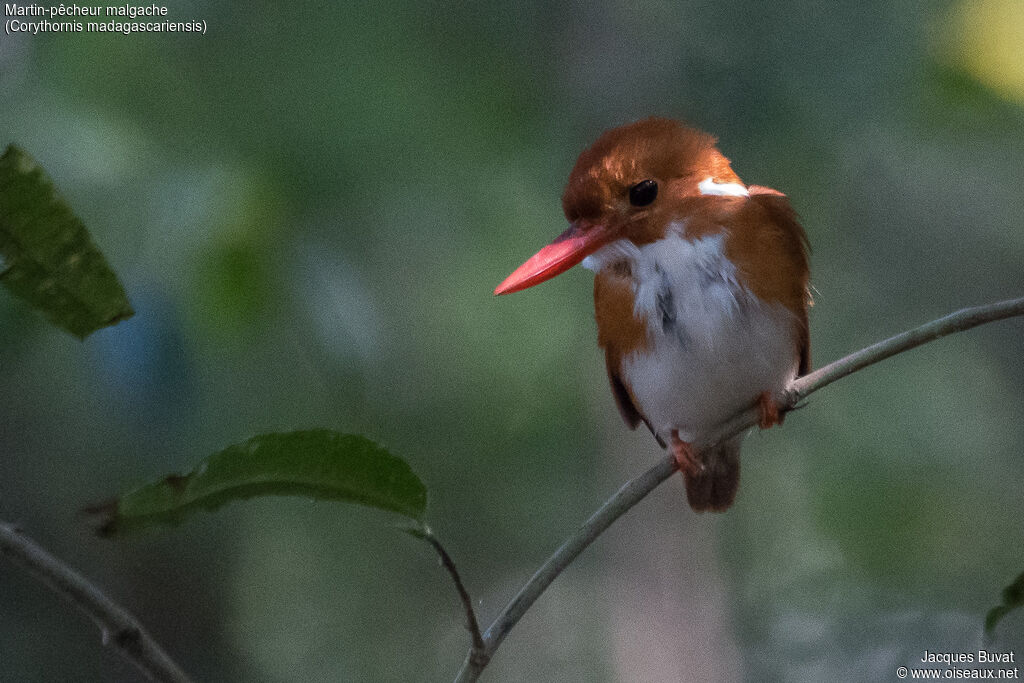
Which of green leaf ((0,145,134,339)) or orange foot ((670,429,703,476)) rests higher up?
green leaf ((0,145,134,339))

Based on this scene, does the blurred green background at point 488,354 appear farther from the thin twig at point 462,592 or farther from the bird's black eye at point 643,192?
the thin twig at point 462,592

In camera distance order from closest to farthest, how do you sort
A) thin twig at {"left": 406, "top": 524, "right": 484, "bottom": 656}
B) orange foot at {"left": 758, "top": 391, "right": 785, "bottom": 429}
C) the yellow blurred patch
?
thin twig at {"left": 406, "top": 524, "right": 484, "bottom": 656} → orange foot at {"left": 758, "top": 391, "right": 785, "bottom": 429} → the yellow blurred patch

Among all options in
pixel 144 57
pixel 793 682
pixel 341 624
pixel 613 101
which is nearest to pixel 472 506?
pixel 341 624

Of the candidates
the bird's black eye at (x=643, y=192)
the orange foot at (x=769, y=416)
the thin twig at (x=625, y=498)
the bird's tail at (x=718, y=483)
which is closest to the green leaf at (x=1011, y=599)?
the thin twig at (x=625, y=498)

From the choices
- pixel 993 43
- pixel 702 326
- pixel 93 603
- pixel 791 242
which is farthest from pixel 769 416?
pixel 93 603

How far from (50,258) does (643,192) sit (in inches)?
33.9

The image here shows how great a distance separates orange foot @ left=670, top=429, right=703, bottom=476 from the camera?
146 cm

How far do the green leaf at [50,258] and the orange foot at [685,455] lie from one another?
0.88m

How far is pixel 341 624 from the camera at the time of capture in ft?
9.02

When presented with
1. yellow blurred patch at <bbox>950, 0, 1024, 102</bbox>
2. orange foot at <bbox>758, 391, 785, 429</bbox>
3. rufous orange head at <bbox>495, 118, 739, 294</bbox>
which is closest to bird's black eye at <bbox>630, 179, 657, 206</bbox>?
rufous orange head at <bbox>495, 118, 739, 294</bbox>

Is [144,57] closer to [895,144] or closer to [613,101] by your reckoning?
[613,101]

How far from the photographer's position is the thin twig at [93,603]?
1.92 ft

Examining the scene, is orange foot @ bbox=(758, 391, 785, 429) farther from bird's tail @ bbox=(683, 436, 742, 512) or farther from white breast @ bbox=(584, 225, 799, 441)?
bird's tail @ bbox=(683, 436, 742, 512)

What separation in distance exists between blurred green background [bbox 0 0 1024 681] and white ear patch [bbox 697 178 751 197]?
0.75 meters
